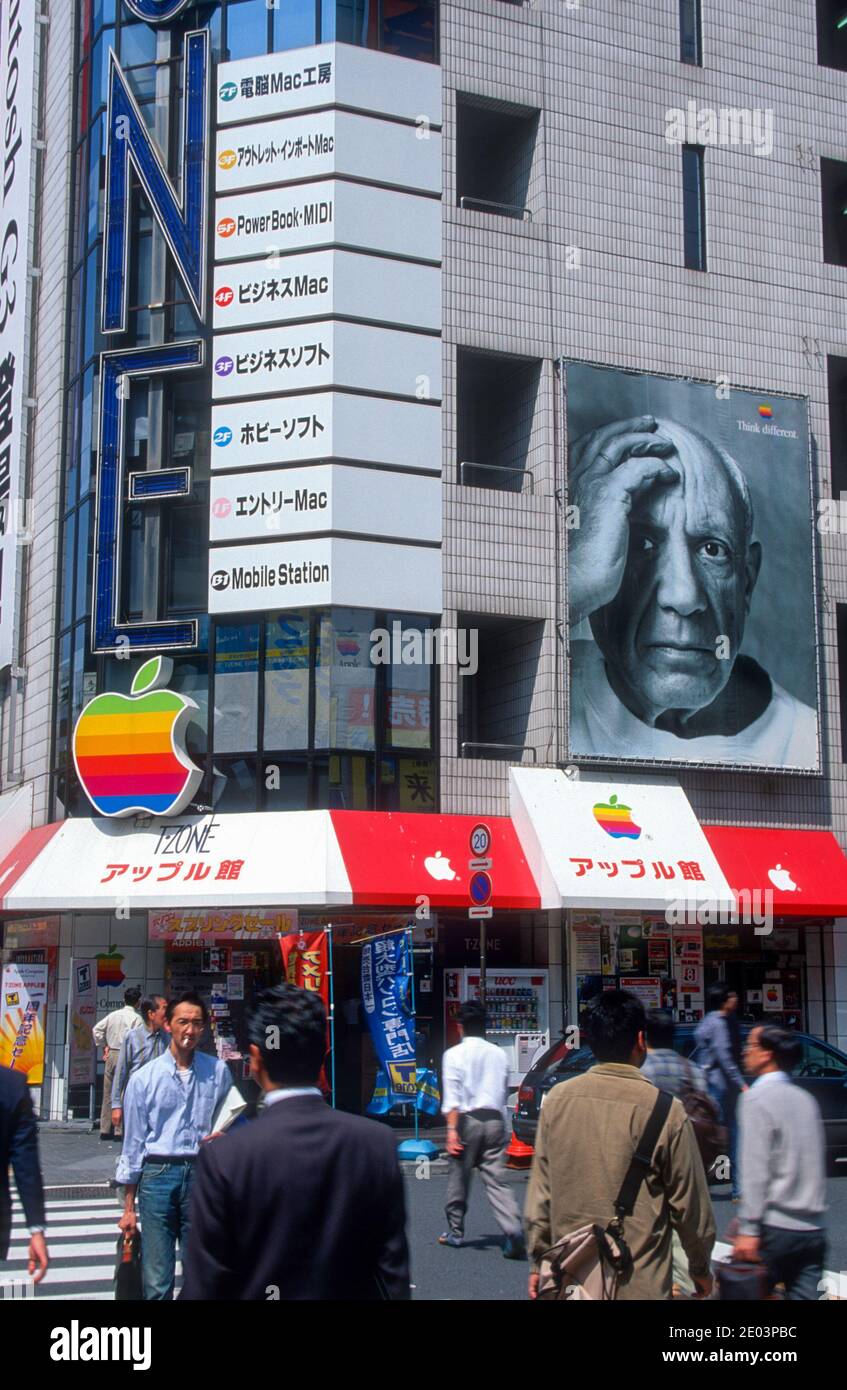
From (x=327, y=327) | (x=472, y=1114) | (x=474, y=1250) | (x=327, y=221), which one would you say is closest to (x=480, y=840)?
(x=472, y=1114)

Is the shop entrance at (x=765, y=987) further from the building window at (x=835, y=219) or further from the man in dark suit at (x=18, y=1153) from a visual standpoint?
the man in dark suit at (x=18, y=1153)

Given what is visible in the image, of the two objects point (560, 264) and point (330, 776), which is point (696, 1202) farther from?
point (560, 264)

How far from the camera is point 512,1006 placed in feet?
68.6

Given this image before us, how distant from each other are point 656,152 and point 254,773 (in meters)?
11.9

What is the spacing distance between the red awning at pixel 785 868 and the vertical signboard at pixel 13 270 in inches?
474

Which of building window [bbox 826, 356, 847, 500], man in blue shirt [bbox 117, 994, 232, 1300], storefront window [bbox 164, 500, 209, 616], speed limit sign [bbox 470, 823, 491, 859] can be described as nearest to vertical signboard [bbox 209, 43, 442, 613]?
storefront window [bbox 164, 500, 209, 616]

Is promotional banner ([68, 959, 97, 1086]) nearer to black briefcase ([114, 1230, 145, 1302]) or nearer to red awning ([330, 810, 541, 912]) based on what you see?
red awning ([330, 810, 541, 912])

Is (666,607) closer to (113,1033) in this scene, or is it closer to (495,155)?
(495,155)

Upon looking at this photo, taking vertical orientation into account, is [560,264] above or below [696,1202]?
above

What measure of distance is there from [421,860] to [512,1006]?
104 inches

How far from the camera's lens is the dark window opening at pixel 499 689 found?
73.1 ft

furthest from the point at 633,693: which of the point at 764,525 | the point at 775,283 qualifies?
the point at 775,283

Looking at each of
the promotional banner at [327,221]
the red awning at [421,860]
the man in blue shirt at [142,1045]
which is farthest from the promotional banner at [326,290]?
the man in blue shirt at [142,1045]

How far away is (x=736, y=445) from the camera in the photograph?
23516 millimetres
